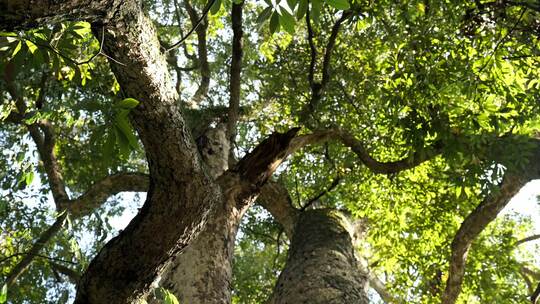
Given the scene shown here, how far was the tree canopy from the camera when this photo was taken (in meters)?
1.84

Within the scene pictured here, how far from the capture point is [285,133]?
3828 mm

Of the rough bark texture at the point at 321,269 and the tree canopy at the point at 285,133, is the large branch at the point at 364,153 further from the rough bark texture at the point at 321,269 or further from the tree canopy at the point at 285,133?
the rough bark texture at the point at 321,269

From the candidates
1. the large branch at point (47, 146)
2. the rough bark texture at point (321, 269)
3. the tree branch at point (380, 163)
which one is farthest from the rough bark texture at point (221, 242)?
the large branch at point (47, 146)

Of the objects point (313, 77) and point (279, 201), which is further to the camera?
point (313, 77)

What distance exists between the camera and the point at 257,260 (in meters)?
11.0

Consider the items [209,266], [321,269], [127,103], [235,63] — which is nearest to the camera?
[127,103]

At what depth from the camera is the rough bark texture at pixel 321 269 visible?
332 cm

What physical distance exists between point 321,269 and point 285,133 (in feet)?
3.61

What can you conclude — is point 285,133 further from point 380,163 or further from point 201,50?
point 201,50

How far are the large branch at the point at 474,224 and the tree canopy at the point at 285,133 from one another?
2 centimetres

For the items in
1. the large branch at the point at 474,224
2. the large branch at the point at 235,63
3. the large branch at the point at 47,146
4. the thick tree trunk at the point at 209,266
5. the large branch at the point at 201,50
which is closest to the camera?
the thick tree trunk at the point at 209,266

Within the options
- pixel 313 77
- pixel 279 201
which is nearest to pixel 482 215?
pixel 279 201

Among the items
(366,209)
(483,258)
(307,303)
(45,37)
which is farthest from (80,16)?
(483,258)

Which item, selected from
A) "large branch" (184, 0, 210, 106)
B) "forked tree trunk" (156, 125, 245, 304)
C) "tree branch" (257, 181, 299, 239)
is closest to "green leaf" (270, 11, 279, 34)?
"forked tree trunk" (156, 125, 245, 304)
